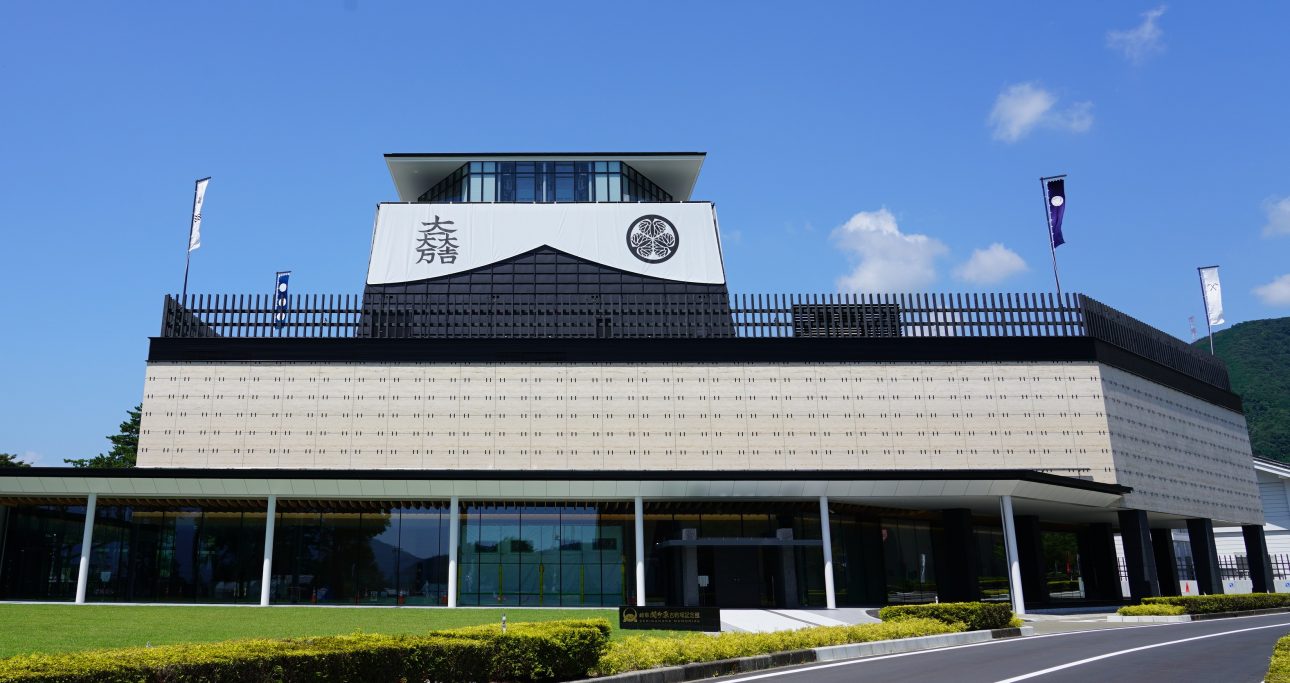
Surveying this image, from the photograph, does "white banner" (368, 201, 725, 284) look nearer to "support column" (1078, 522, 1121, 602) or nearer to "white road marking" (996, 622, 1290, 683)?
"support column" (1078, 522, 1121, 602)

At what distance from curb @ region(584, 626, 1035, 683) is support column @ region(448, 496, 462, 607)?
55.0ft

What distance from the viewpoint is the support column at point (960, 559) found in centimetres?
3825

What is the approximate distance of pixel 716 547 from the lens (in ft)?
118

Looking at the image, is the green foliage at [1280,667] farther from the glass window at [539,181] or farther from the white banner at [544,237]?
the glass window at [539,181]

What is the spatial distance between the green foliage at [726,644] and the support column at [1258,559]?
34489mm

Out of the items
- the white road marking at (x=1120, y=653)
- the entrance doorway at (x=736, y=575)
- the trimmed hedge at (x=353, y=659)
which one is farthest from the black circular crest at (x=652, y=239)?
the trimmed hedge at (x=353, y=659)

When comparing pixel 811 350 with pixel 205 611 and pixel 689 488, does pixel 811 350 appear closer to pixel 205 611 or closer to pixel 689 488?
pixel 689 488

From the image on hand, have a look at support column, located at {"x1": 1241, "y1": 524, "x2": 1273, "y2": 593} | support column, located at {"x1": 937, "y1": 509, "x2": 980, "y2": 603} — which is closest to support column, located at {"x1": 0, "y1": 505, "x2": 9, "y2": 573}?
support column, located at {"x1": 937, "y1": 509, "x2": 980, "y2": 603}

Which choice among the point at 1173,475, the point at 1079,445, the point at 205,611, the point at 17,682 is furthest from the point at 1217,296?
the point at 17,682

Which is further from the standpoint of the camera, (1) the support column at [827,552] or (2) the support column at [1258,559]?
(2) the support column at [1258,559]

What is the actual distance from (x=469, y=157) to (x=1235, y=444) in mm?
42152

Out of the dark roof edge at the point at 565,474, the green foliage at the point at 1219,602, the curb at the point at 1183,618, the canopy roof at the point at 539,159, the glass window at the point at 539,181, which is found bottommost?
the curb at the point at 1183,618

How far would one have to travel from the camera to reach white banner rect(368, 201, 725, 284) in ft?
151

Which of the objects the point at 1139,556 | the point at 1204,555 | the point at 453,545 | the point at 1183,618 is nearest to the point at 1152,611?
the point at 1183,618
